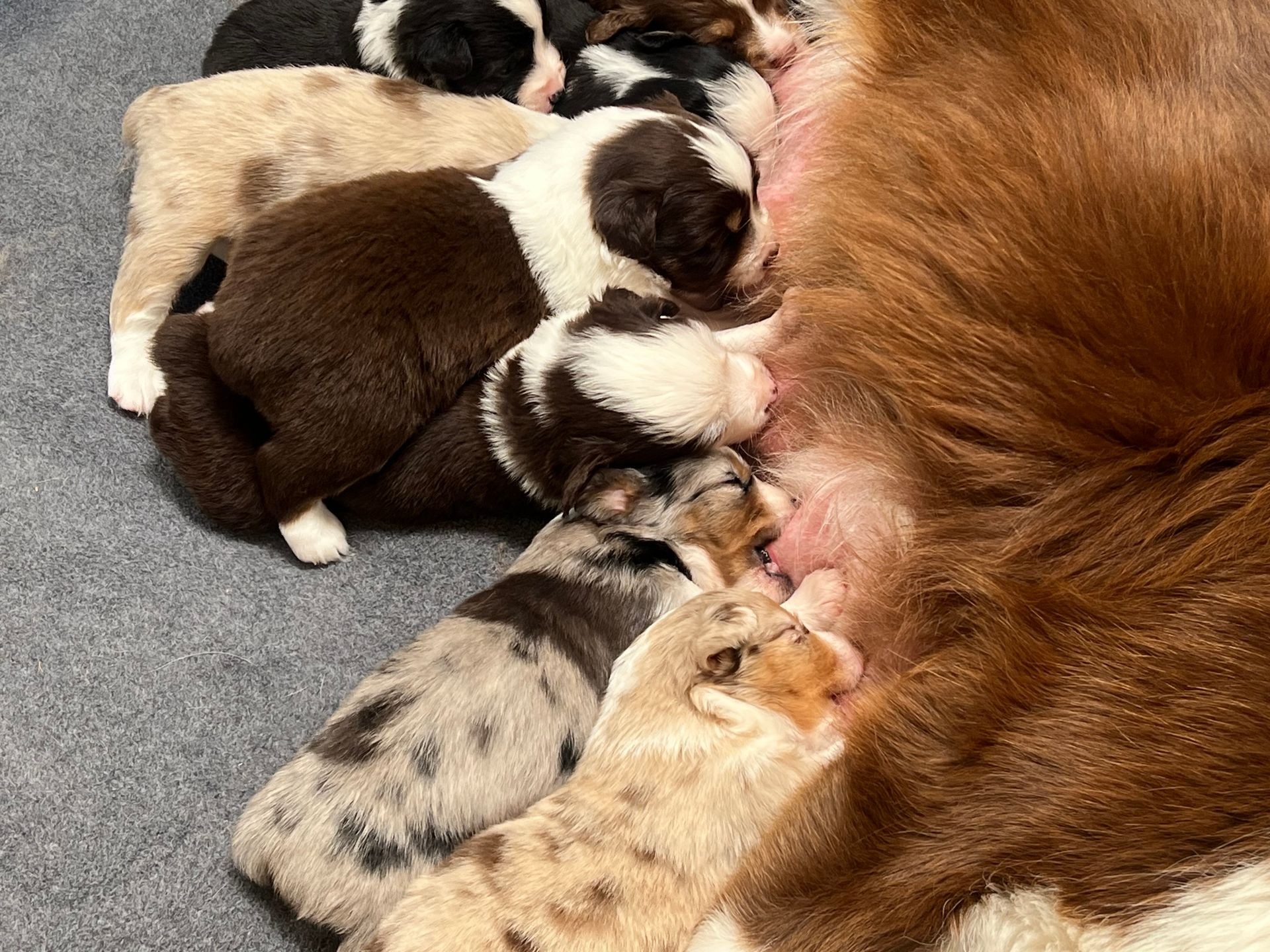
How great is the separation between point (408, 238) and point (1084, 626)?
35.8 inches

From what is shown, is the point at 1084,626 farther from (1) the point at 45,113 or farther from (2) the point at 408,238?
(1) the point at 45,113

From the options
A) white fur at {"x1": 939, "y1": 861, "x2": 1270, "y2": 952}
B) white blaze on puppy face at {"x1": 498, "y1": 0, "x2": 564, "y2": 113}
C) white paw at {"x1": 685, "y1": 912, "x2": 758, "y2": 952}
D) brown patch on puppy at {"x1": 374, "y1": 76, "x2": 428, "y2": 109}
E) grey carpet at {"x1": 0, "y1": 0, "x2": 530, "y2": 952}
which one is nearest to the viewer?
white fur at {"x1": 939, "y1": 861, "x2": 1270, "y2": 952}

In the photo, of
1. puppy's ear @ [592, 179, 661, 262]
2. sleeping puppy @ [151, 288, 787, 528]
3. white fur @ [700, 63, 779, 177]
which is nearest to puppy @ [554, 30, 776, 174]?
white fur @ [700, 63, 779, 177]

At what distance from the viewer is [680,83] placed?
1607mm

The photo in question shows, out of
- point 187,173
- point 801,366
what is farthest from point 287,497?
point 801,366

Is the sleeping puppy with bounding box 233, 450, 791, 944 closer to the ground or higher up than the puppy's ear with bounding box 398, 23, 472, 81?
closer to the ground

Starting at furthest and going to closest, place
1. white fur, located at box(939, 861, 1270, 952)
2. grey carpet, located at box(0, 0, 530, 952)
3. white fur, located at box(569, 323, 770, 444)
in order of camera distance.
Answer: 1. white fur, located at box(569, 323, 770, 444)
2. grey carpet, located at box(0, 0, 530, 952)
3. white fur, located at box(939, 861, 1270, 952)

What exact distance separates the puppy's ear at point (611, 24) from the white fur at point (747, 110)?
21 cm

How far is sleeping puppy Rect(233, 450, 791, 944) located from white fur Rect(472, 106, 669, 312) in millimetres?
291

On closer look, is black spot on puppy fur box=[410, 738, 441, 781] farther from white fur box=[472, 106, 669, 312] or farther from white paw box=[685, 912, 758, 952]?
white fur box=[472, 106, 669, 312]

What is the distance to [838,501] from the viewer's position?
1257mm

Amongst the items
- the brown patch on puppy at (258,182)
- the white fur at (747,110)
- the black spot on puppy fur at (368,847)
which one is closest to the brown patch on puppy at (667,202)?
the white fur at (747,110)

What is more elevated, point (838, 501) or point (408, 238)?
point (408, 238)

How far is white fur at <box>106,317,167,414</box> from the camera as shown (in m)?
1.45
